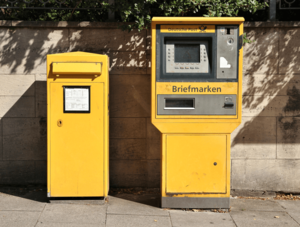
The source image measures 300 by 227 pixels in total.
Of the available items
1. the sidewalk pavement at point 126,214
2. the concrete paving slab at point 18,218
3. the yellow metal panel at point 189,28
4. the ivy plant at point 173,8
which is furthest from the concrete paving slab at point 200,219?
the ivy plant at point 173,8

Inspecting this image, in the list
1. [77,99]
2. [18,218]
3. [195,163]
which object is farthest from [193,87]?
[18,218]

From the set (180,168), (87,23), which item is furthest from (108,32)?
(180,168)

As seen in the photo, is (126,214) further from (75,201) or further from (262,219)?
(262,219)

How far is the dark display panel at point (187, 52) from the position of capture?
3.64 meters

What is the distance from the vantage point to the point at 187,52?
3.64 m

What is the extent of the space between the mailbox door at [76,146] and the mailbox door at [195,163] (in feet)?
2.89

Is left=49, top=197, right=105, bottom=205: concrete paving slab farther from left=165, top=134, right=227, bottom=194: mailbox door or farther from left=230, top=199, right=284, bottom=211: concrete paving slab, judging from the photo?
left=230, top=199, right=284, bottom=211: concrete paving slab

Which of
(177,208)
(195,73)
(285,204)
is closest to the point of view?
(195,73)

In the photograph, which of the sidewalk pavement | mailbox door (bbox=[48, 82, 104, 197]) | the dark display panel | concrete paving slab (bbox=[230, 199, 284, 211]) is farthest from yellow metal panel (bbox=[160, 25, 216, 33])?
concrete paving slab (bbox=[230, 199, 284, 211])

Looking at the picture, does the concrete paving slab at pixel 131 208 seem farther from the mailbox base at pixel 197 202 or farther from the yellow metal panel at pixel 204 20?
the yellow metal panel at pixel 204 20

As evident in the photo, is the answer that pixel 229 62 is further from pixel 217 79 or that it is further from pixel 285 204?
pixel 285 204

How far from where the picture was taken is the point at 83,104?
3824 millimetres

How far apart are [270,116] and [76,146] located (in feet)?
9.37

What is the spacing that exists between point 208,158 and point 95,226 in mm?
1527
